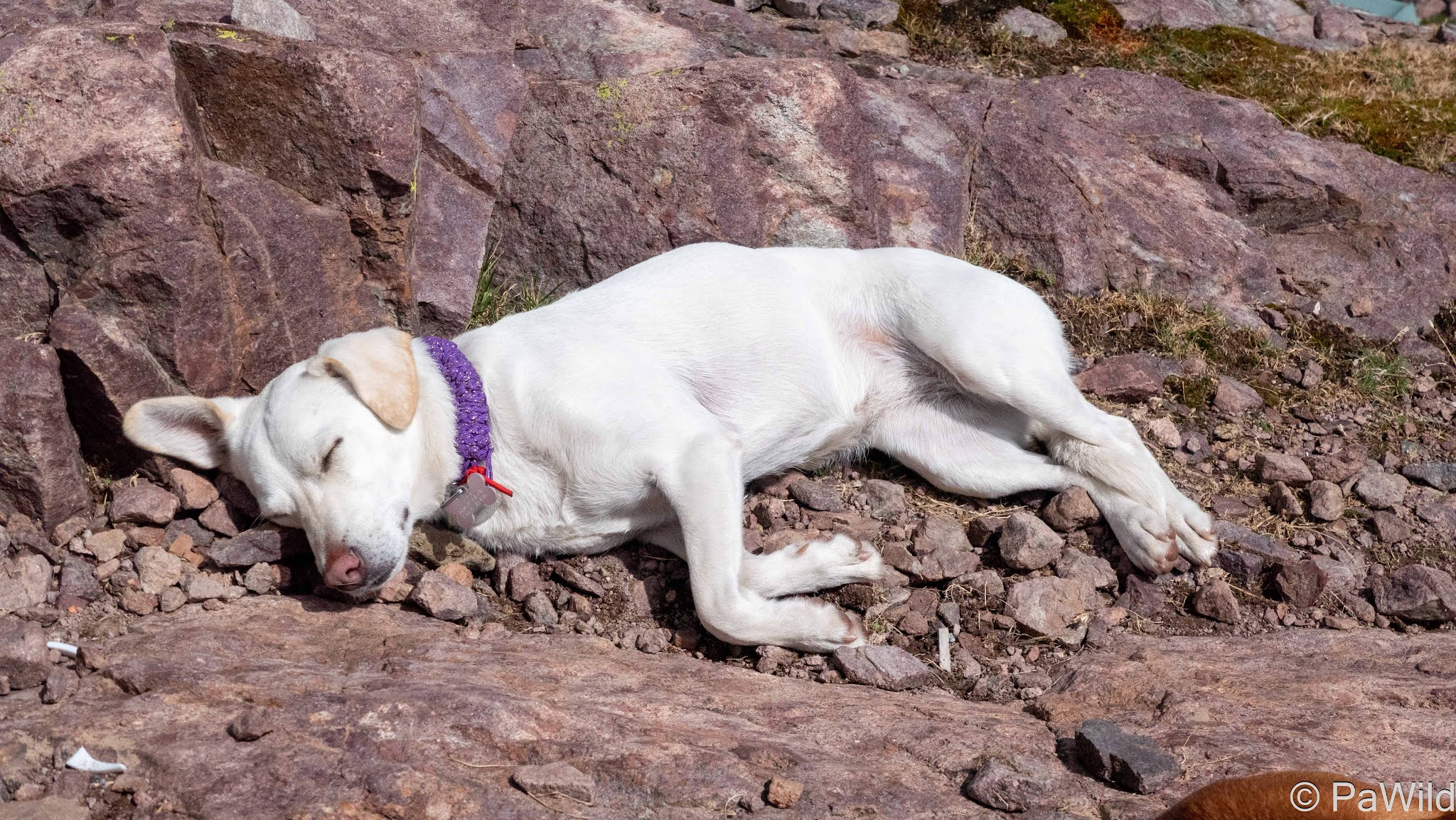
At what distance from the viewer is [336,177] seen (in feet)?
17.8

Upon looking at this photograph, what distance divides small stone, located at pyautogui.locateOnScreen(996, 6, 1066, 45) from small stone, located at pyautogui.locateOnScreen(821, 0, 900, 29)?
3.16ft

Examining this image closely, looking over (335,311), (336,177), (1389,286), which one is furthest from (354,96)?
(1389,286)

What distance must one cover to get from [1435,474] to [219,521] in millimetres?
5700

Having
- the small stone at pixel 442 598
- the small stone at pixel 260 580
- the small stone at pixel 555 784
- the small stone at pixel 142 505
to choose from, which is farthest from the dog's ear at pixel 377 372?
the small stone at pixel 555 784

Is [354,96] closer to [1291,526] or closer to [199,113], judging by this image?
[199,113]

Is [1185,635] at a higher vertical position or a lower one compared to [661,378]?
lower

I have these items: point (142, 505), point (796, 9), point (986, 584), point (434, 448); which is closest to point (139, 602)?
point (142, 505)

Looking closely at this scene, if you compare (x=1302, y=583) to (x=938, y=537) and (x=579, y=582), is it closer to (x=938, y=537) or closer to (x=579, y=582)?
(x=938, y=537)

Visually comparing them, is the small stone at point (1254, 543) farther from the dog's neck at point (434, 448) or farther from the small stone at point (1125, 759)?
the dog's neck at point (434, 448)

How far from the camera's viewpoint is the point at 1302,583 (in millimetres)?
4691

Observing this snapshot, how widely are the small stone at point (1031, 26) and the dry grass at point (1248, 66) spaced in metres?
0.08

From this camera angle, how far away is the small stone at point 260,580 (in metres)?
4.46

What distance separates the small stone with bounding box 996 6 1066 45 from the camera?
9273mm

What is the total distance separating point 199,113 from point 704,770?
153 inches
